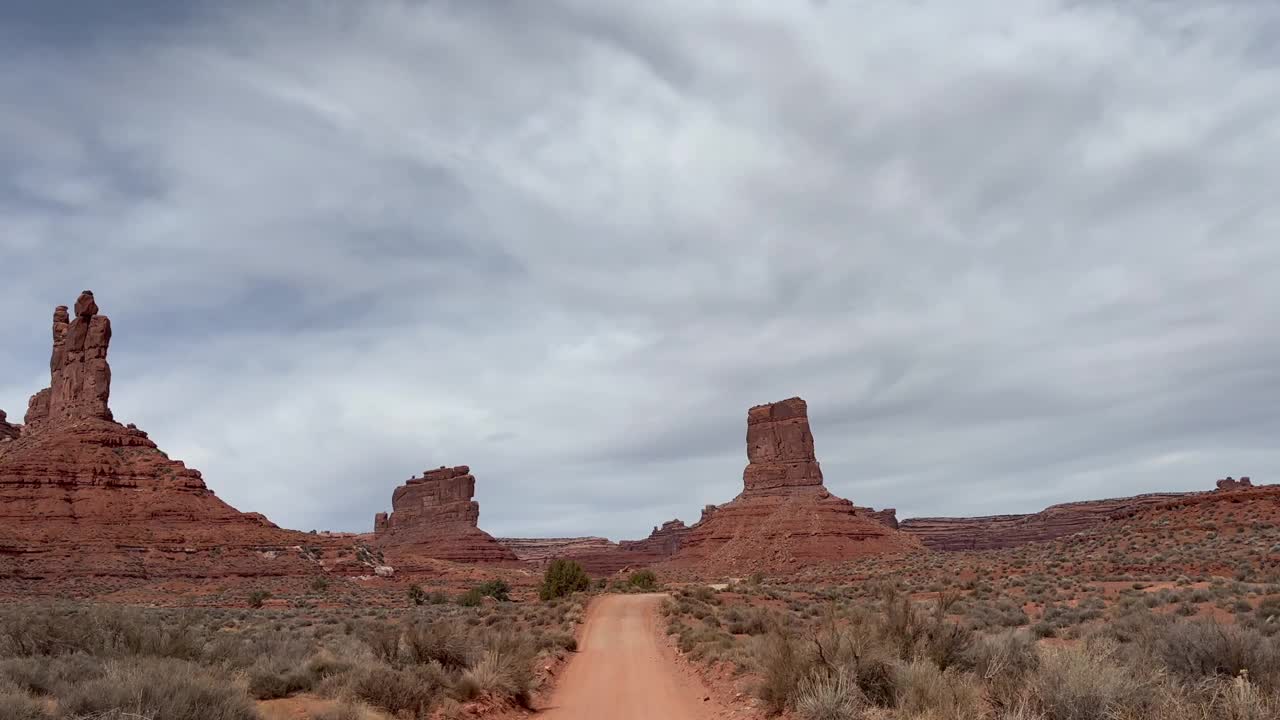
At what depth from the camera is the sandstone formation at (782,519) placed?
269 feet

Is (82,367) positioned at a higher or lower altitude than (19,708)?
higher

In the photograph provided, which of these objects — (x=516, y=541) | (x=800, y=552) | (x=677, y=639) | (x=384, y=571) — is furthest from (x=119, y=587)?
(x=516, y=541)

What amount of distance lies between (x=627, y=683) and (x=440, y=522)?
113m

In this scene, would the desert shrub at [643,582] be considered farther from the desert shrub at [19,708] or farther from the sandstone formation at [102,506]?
the desert shrub at [19,708]

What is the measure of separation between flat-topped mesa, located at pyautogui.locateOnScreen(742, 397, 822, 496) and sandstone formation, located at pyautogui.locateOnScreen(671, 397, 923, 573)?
Result: 0.40 ft

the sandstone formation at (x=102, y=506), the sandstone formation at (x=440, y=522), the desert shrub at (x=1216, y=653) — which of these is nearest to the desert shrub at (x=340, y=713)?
the desert shrub at (x=1216, y=653)

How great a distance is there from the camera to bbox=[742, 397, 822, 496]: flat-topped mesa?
98.2m

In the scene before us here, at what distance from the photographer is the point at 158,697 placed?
25.5 ft

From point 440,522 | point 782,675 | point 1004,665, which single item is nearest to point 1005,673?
point 1004,665

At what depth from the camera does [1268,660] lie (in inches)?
346

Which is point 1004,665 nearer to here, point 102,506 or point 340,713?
point 340,713

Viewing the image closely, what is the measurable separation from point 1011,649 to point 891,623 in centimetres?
163

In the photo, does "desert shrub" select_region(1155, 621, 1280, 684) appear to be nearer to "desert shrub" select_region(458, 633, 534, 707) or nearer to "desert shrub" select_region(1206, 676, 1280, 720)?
"desert shrub" select_region(1206, 676, 1280, 720)

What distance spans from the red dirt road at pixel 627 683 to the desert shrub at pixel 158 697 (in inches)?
204
